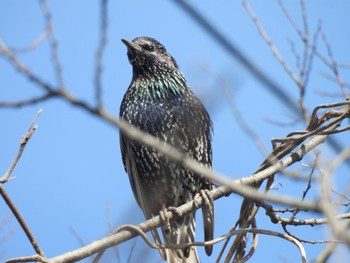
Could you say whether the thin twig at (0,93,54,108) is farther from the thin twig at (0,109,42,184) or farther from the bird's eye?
the bird's eye

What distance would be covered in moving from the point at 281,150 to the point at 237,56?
6.63 ft

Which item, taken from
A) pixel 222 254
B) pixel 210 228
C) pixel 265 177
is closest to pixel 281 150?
pixel 265 177

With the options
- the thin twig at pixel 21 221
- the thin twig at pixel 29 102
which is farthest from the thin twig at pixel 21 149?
the thin twig at pixel 29 102

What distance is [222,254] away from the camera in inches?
140

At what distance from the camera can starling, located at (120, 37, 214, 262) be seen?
4832mm

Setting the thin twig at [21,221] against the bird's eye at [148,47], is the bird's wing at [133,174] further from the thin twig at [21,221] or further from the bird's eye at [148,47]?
the thin twig at [21,221]

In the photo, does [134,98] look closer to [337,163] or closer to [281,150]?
[281,150]

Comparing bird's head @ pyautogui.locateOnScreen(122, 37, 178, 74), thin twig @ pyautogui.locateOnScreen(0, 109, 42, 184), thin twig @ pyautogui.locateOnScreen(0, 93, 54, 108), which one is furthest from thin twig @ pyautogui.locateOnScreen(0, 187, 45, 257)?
bird's head @ pyautogui.locateOnScreen(122, 37, 178, 74)

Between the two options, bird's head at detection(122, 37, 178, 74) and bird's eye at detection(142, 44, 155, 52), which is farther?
bird's eye at detection(142, 44, 155, 52)

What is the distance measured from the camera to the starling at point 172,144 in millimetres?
4832

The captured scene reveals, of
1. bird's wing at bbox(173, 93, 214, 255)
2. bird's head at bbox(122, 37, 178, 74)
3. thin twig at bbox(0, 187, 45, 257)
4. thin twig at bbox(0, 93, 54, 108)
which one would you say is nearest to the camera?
thin twig at bbox(0, 93, 54, 108)

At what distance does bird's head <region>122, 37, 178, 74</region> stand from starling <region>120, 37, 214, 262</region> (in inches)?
11.8

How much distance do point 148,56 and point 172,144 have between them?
1.23 meters

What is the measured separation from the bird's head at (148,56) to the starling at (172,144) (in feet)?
0.98
